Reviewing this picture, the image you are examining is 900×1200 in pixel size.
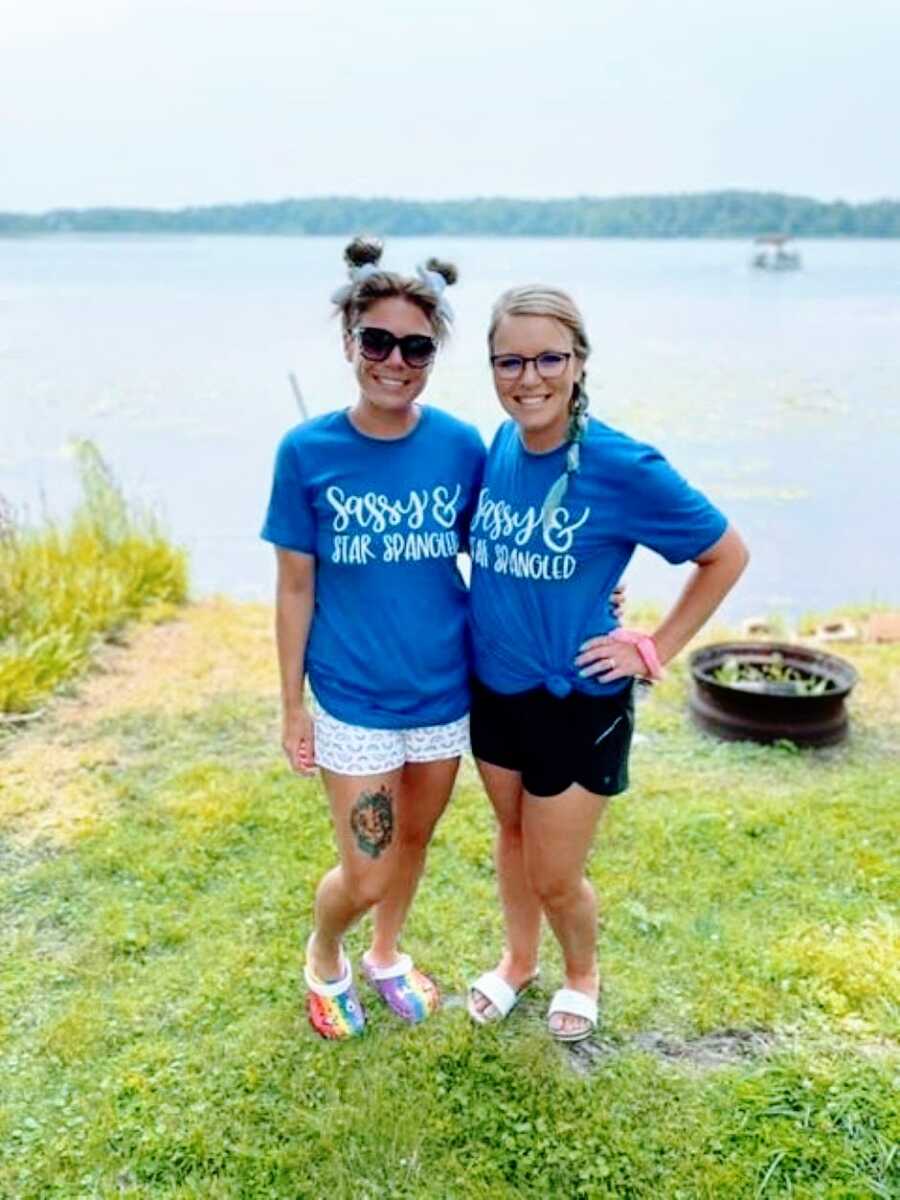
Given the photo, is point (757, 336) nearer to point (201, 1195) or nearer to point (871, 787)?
point (871, 787)

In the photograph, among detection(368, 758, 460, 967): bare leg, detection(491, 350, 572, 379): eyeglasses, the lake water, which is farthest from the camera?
the lake water

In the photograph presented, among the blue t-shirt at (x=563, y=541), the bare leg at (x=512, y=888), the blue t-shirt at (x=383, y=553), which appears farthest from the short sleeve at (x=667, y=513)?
the bare leg at (x=512, y=888)

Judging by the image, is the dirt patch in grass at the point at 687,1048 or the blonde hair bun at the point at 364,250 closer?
the blonde hair bun at the point at 364,250

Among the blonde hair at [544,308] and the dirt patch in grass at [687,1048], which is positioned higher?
the blonde hair at [544,308]

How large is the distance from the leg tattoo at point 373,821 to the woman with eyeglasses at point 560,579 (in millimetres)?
204

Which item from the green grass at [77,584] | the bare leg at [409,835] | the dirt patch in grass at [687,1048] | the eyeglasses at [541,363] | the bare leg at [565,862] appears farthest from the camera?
the green grass at [77,584]

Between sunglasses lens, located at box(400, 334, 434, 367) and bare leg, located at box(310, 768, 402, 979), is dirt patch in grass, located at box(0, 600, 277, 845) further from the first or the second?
sunglasses lens, located at box(400, 334, 434, 367)

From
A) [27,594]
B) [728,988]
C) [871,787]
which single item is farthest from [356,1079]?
[27,594]

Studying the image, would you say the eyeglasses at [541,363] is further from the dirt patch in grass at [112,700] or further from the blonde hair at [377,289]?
the dirt patch in grass at [112,700]

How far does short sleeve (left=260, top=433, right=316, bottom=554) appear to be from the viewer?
2.10m

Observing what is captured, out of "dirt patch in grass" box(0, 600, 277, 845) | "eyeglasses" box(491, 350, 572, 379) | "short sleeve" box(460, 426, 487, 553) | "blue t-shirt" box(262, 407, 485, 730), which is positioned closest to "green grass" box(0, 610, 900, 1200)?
"dirt patch in grass" box(0, 600, 277, 845)

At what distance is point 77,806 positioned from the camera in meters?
3.70

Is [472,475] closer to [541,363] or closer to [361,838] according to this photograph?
[541,363]

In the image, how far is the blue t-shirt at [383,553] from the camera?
2090mm
